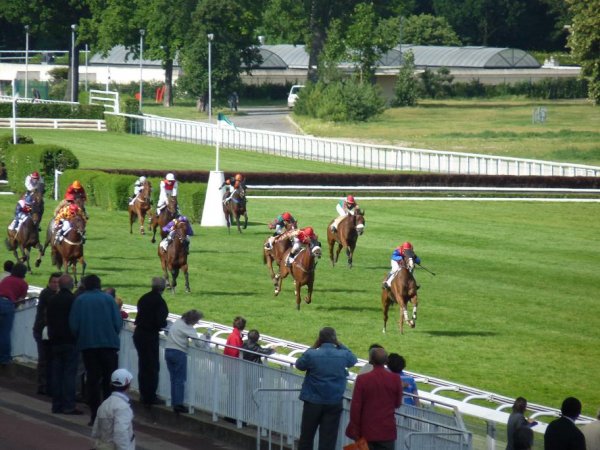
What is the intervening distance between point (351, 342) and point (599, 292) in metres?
8.27

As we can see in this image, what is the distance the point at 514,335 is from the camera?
22906 mm

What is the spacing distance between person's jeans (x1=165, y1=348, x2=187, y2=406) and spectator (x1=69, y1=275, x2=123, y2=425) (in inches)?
28.7

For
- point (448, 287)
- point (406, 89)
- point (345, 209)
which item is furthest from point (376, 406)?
point (406, 89)

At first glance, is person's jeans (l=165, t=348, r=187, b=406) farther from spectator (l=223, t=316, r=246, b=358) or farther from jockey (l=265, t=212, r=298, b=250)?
jockey (l=265, t=212, r=298, b=250)

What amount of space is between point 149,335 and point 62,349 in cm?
95

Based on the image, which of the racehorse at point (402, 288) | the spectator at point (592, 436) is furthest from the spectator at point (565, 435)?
the racehorse at point (402, 288)

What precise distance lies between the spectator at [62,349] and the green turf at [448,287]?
5903 millimetres

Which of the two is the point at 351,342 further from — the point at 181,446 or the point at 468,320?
the point at 181,446

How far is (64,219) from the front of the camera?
26.1 metres

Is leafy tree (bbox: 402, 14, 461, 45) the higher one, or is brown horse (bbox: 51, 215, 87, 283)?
leafy tree (bbox: 402, 14, 461, 45)

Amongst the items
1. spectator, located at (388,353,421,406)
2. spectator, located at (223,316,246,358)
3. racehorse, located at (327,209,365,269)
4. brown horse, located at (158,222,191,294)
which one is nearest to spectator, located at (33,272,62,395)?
spectator, located at (223,316,246,358)

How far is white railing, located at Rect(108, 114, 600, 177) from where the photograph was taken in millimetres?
52812

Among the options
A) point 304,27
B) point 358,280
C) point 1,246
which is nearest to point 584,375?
point 358,280

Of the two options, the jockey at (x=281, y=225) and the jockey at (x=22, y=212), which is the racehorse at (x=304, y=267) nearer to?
the jockey at (x=281, y=225)
